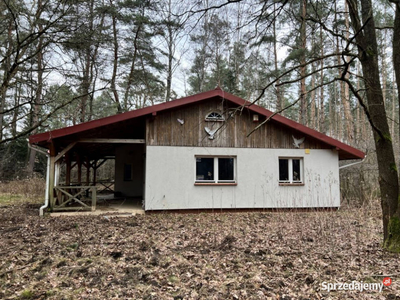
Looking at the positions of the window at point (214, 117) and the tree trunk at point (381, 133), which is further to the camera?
the window at point (214, 117)

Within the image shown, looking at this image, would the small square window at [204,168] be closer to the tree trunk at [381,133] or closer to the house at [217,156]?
the house at [217,156]

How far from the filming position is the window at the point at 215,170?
9.16m

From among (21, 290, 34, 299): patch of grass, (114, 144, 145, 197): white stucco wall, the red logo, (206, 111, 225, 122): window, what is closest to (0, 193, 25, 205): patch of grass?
(114, 144, 145, 197): white stucco wall

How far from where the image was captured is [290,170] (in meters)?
9.74

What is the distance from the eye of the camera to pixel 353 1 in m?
4.17

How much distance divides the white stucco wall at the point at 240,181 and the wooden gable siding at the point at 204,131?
0.22 meters

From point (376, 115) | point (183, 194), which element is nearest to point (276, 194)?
point (183, 194)

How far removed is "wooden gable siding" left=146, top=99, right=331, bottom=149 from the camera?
8906 mm

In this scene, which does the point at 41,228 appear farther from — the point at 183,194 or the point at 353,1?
the point at 353,1

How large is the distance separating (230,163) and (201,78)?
1243 centimetres

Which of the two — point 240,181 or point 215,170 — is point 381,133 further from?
point 215,170

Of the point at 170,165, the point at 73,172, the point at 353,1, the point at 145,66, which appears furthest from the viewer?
the point at 73,172

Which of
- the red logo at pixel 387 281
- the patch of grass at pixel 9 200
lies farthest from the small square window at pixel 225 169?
the patch of grass at pixel 9 200

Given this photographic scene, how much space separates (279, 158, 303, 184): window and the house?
35 millimetres
